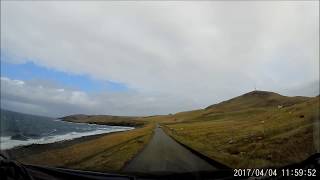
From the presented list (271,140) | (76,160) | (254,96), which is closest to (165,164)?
(76,160)

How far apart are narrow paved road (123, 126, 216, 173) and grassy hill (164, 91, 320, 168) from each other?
28.1 inches

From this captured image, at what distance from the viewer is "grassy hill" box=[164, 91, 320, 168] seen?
15.0 m

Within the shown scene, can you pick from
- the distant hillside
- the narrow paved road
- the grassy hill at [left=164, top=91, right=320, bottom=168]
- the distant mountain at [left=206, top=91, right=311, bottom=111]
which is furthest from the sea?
the distant mountain at [left=206, top=91, right=311, bottom=111]

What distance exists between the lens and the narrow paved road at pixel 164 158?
46.2 feet

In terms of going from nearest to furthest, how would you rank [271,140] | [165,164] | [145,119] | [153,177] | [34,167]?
1. [34,167]
2. [153,177]
3. [165,164]
4. [271,140]
5. [145,119]

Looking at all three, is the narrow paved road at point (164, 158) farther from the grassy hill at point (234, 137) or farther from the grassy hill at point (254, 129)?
the grassy hill at point (254, 129)


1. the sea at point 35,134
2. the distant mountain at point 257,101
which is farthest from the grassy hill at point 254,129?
the sea at point 35,134

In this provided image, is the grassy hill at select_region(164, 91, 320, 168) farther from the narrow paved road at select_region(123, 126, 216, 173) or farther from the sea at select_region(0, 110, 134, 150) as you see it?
the sea at select_region(0, 110, 134, 150)

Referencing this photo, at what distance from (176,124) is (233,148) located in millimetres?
6197

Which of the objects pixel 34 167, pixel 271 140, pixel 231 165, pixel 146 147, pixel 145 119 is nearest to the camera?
pixel 34 167

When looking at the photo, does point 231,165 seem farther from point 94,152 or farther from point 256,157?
point 94,152

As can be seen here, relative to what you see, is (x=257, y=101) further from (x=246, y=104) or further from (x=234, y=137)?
(x=234, y=137)

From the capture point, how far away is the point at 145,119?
23906 mm

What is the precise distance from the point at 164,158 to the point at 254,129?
4.94 meters
